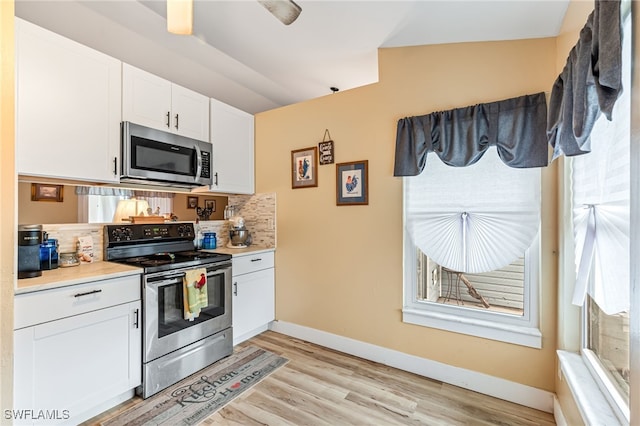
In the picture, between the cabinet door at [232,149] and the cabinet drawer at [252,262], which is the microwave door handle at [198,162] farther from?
the cabinet drawer at [252,262]

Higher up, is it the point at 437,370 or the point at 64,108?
the point at 64,108

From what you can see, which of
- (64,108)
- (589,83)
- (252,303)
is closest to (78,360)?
(252,303)

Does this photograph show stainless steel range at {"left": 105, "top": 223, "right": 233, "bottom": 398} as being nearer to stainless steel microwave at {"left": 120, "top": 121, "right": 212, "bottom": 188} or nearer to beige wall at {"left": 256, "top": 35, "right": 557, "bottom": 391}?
stainless steel microwave at {"left": 120, "top": 121, "right": 212, "bottom": 188}

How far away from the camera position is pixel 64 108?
1.87m

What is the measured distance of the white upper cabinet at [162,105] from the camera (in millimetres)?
2199

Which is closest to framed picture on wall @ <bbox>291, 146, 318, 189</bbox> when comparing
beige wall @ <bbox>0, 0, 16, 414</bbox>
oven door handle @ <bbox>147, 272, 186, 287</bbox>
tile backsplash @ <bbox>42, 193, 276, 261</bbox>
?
tile backsplash @ <bbox>42, 193, 276, 261</bbox>

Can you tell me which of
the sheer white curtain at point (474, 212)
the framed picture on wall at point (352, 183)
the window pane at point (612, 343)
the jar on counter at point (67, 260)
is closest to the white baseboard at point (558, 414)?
the window pane at point (612, 343)

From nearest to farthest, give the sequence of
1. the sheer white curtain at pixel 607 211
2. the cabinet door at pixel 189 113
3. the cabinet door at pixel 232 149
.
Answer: the sheer white curtain at pixel 607 211, the cabinet door at pixel 189 113, the cabinet door at pixel 232 149

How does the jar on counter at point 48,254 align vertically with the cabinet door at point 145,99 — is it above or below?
below

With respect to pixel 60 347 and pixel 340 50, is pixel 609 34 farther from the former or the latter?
pixel 60 347

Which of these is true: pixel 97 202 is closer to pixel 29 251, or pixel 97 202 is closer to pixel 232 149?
pixel 29 251

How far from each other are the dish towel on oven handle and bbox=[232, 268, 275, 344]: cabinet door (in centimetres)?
41

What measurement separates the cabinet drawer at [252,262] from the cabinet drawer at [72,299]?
2.85 feet

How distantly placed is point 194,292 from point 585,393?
7.78ft
